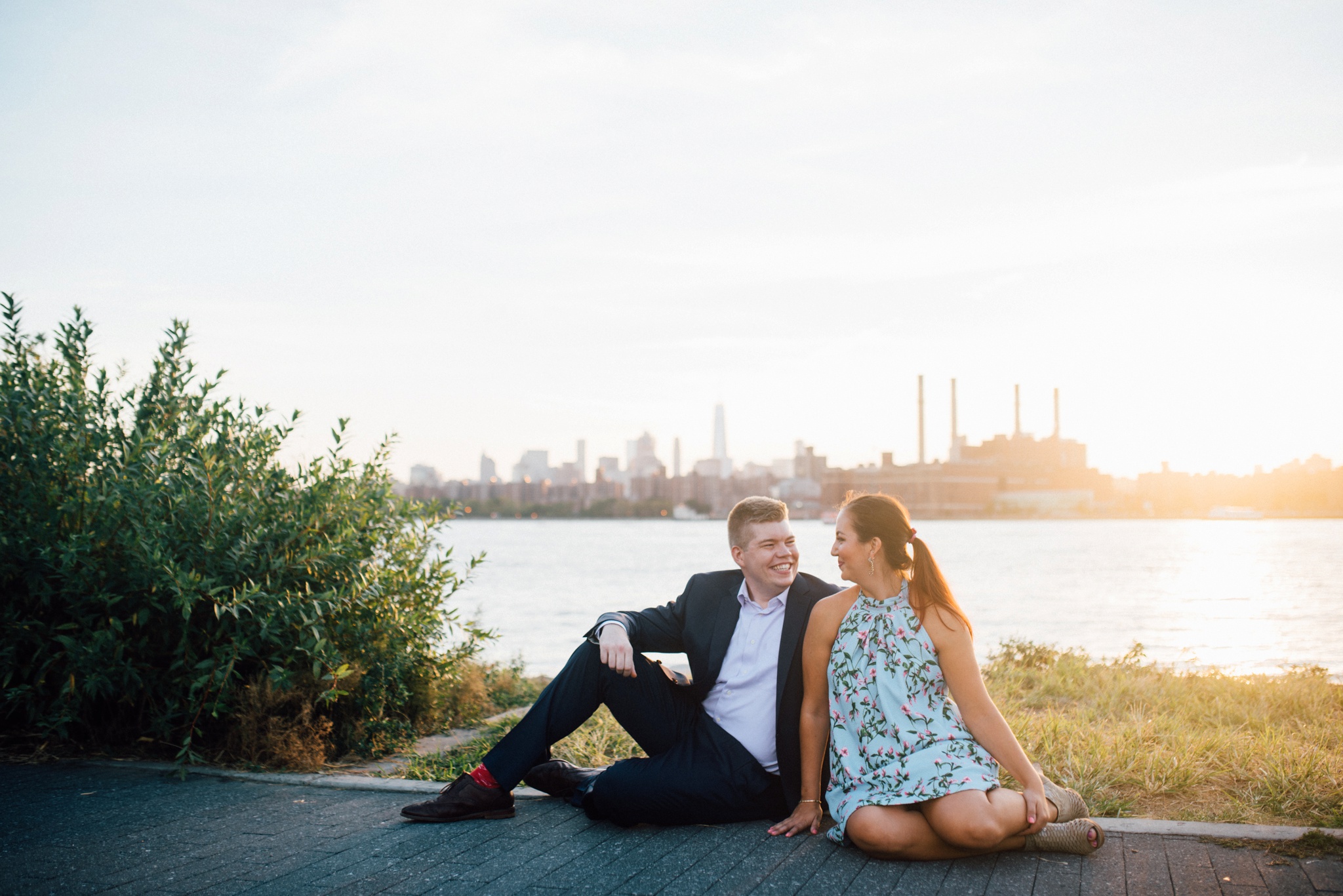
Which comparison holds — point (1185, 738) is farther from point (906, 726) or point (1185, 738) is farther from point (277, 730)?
point (277, 730)

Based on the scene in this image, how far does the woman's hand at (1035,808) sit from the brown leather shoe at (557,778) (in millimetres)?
1892

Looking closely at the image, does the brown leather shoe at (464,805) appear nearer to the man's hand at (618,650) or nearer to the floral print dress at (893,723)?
the man's hand at (618,650)

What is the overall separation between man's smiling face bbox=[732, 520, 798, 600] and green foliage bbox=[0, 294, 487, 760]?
2469 millimetres

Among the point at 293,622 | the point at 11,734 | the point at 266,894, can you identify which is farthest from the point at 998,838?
the point at 11,734

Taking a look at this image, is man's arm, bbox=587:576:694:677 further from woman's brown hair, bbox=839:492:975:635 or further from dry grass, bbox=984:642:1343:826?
dry grass, bbox=984:642:1343:826

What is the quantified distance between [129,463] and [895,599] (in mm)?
4494

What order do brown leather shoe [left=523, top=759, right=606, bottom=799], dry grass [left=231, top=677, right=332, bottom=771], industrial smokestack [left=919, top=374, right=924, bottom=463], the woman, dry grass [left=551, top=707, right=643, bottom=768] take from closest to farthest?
the woman → brown leather shoe [left=523, top=759, right=606, bottom=799] → dry grass [left=231, top=677, right=332, bottom=771] → dry grass [left=551, top=707, right=643, bottom=768] → industrial smokestack [left=919, top=374, right=924, bottom=463]

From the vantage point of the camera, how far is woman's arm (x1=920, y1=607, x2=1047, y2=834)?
11.6 ft

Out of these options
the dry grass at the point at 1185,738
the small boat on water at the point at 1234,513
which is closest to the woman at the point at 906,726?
the dry grass at the point at 1185,738

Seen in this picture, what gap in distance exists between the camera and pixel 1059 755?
5125 mm

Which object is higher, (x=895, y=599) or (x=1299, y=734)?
(x=895, y=599)

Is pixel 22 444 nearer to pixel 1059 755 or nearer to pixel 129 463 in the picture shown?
pixel 129 463

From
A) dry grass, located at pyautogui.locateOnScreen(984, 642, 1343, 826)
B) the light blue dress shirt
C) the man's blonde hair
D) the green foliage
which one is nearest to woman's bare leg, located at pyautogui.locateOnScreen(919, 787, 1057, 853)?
the light blue dress shirt

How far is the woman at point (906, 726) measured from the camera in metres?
3.53
